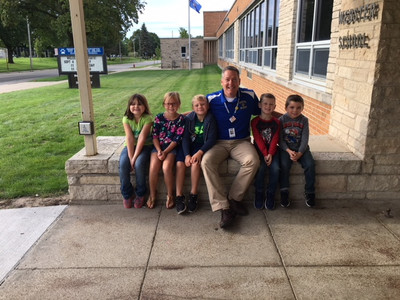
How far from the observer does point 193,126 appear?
12.7ft

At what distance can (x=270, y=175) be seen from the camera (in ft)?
12.3

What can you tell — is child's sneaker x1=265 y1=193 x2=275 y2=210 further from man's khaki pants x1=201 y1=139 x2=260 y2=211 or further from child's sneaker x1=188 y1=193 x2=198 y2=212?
child's sneaker x1=188 y1=193 x2=198 y2=212

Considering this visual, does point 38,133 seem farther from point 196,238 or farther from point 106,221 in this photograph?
point 196,238

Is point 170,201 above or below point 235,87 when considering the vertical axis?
below

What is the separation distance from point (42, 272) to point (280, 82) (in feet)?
19.6

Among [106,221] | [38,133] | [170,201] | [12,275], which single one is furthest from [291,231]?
[38,133]

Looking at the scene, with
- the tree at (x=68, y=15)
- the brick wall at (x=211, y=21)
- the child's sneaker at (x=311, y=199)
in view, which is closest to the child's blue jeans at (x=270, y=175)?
the child's sneaker at (x=311, y=199)

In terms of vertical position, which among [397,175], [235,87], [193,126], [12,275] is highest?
[235,87]

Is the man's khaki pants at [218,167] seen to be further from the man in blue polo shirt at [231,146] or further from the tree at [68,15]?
the tree at [68,15]

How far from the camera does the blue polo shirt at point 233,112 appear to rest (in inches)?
152

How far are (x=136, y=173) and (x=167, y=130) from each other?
575mm

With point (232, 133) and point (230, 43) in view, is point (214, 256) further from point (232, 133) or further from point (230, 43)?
point (230, 43)

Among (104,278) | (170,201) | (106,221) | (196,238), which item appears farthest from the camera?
(170,201)

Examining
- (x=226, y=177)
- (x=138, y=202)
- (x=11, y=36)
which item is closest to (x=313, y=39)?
(x=226, y=177)
